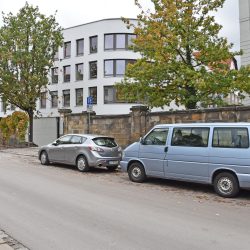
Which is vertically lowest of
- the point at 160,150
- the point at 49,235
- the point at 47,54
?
the point at 49,235

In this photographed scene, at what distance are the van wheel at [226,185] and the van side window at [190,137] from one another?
982mm

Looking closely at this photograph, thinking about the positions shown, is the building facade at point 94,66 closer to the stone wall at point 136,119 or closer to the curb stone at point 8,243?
the stone wall at point 136,119

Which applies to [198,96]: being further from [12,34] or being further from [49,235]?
[12,34]

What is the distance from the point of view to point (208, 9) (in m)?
20.3

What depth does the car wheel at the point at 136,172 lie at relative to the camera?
1198cm

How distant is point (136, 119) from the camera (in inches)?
744

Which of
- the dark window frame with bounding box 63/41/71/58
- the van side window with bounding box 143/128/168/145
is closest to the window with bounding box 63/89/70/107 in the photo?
the dark window frame with bounding box 63/41/71/58

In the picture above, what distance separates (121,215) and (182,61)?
13.5 metres

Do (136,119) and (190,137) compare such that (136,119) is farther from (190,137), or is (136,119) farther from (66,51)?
(66,51)

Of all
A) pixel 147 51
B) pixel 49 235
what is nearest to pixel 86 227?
pixel 49 235

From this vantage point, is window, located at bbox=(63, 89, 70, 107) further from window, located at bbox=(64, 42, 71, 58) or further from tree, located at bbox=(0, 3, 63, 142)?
tree, located at bbox=(0, 3, 63, 142)

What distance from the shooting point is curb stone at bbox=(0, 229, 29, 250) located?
5371 millimetres

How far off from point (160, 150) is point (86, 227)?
5.33 metres

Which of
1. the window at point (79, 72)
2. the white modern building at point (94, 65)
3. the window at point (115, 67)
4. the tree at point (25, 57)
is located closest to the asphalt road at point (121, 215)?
the tree at point (25, 57)
